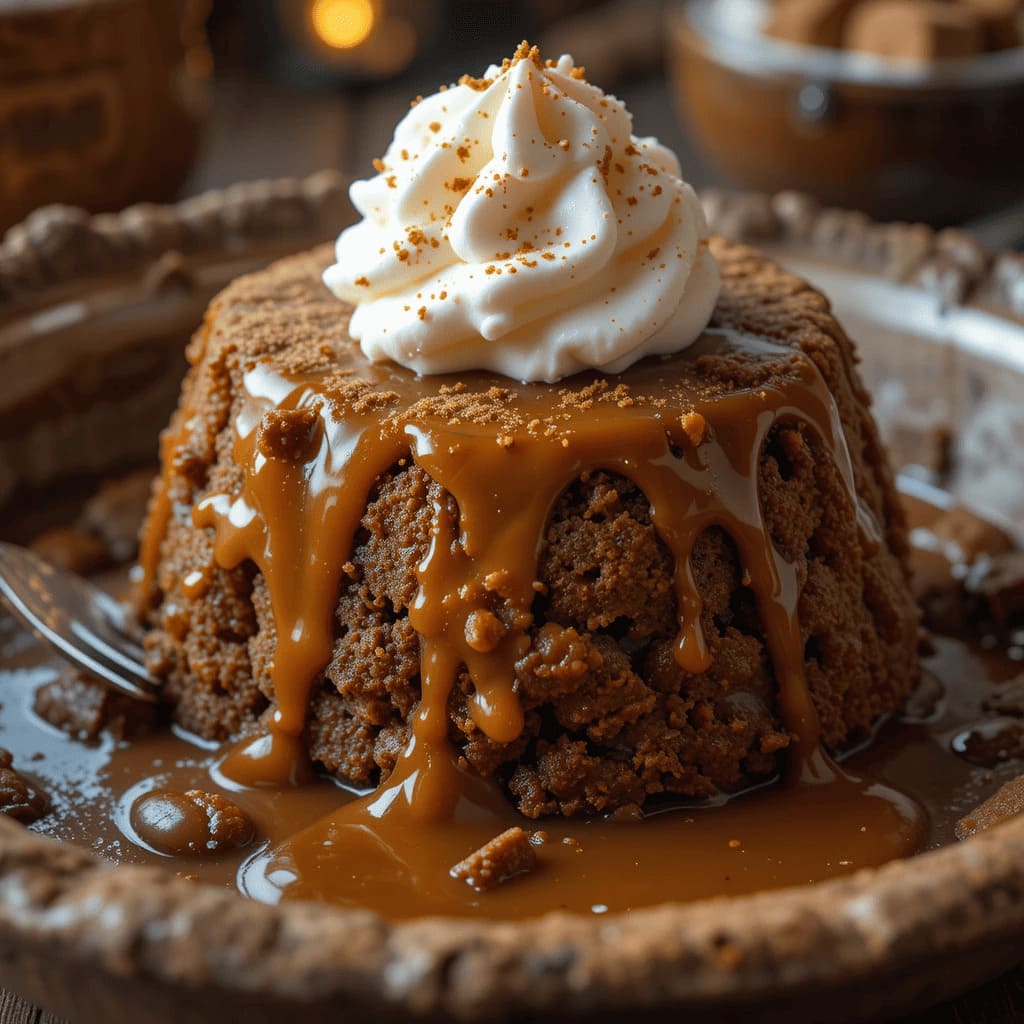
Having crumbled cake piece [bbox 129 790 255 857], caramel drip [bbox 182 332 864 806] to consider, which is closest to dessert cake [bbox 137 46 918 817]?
caramel drip [bbox 182 332 864 806]

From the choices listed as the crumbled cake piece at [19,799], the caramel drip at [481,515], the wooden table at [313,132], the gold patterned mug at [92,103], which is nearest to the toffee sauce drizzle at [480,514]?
the caramel drip at [481,515]

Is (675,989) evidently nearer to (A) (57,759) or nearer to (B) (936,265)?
(A) (57,759)

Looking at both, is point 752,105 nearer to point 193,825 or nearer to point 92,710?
point 92,710

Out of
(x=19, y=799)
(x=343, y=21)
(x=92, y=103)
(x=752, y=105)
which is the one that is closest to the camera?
(x=19, y=799)

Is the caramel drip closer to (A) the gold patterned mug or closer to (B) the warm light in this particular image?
(A) the gold patterned mug

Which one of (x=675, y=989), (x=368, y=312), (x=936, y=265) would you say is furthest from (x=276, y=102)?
(x=675, y=989)

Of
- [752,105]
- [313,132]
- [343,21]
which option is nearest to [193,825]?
[752,105]
